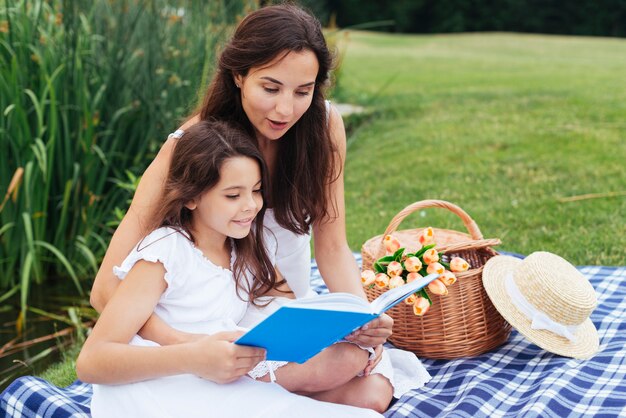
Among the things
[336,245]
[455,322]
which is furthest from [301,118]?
[455,322]

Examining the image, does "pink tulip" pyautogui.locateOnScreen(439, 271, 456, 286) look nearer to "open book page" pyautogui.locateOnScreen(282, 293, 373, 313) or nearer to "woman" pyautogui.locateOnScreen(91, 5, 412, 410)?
"woman" pyautogui.locateOnScreen(91, 5, 412, 410)

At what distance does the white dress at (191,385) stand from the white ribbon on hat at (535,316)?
0.93m

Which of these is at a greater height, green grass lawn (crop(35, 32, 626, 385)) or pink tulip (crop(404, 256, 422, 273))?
pink tulip (crop(404, 256, 422, 273))

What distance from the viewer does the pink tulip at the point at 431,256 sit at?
2.81 metres

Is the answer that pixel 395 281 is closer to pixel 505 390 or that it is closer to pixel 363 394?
pixel 363 394

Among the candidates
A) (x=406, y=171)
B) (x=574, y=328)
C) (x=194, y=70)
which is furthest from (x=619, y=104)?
(x=574, y=328)

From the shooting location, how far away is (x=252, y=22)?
2486mm

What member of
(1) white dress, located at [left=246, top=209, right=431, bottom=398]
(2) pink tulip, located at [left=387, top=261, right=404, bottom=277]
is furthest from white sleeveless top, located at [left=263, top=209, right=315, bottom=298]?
(2) pink tulip, located at [left=387, top=261, right=404, bottom=277]

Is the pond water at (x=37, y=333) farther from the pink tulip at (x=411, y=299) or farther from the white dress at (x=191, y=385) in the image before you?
the pink tulip at (x=411, y=299)

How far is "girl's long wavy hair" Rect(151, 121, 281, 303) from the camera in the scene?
90.4 inches

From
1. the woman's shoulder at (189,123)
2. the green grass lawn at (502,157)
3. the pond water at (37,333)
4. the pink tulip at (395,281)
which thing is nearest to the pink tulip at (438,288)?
the pink tulip at (395,281)

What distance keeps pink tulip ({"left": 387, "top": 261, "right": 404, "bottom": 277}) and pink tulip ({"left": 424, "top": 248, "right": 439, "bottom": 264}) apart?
0.10m

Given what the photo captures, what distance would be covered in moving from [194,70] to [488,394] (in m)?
3.17

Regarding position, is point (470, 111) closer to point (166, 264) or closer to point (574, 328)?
point (574, 328)
